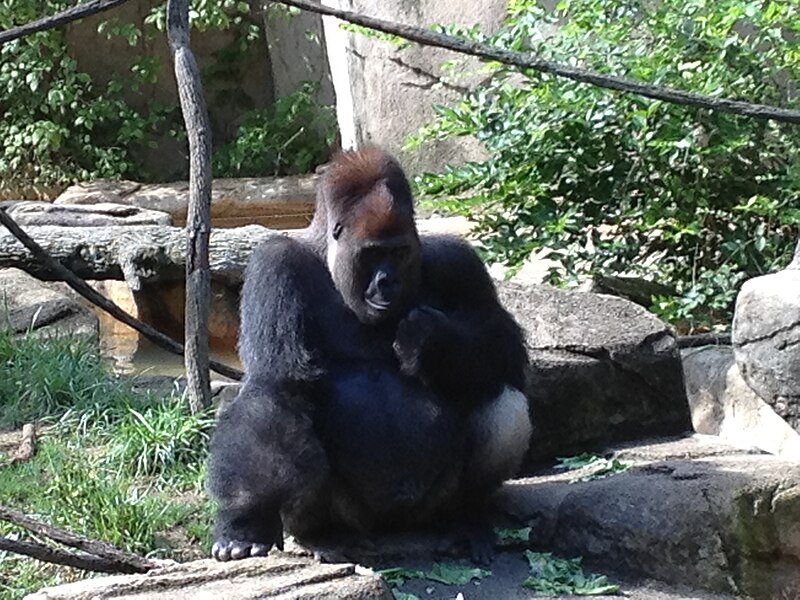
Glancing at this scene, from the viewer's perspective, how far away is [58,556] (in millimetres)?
2971

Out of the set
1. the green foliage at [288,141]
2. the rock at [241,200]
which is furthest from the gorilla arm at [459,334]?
the green foliage at [288,141]

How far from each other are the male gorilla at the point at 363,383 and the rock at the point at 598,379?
23.0 inches

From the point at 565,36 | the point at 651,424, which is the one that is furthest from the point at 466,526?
the point at 565,36

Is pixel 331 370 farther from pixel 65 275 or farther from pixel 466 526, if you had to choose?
pixel 65 275

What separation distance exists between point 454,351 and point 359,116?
25.0ft

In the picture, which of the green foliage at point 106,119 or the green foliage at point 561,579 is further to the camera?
the green foliage at point 106,119

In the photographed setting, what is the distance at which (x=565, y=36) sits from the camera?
5902mm

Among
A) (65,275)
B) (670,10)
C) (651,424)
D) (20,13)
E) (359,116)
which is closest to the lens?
(651,424)

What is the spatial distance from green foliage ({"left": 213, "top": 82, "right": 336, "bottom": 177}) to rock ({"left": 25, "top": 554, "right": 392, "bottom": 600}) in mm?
10194

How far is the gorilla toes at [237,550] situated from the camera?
279 cm

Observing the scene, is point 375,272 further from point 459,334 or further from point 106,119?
point 106,119

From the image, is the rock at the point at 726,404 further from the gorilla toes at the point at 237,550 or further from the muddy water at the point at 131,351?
the muddy water at the point at 131,351

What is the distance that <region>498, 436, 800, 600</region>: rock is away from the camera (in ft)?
10.2

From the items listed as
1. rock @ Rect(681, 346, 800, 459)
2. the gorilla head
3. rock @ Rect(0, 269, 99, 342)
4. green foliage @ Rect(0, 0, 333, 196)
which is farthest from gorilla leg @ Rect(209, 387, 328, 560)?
green foliage @ Rect(0, 0, 333, 196)
